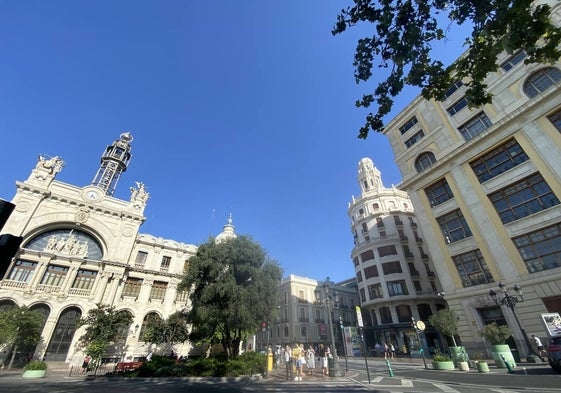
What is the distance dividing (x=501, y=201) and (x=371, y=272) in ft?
76.0

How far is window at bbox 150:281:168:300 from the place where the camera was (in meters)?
32.3

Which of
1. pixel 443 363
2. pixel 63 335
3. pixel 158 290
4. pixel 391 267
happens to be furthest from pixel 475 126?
pixel 63 335

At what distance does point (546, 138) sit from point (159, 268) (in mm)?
41736

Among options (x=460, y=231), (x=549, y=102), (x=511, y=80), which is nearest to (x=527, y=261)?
(x=460, y=231)

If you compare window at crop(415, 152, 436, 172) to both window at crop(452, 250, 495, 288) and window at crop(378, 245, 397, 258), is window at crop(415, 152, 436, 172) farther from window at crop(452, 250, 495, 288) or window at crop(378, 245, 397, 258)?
window at crop(378, 245, 397, 258)

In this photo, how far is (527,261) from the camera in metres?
18.4

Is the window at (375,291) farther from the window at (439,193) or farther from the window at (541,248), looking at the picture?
the window at (541,248)

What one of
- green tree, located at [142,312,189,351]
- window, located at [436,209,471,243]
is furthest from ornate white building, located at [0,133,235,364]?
window, located at [436,209,471,243]

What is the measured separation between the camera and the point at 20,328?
21641 millimetres

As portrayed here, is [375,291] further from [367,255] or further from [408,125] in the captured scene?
[408,125]

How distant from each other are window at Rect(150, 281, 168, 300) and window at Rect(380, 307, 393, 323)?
1214 inches

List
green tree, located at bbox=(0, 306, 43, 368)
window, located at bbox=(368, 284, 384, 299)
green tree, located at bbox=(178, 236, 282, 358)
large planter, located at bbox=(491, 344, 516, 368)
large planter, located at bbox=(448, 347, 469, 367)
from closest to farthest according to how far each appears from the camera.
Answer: large planter, located at bbox=(491, 344, 516, 368) → large planter, located at bbox=(448, 347, 469, 367) → green tree, located at bbox=(178, 236, 282, 358) → green tree, located at bbox=(0, 306, 43, 368) → window, located at bbox=(368, 284, 384, 299)

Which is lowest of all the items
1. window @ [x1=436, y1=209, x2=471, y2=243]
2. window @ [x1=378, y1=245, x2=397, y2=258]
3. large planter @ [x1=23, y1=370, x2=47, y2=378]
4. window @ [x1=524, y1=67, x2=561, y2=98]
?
large planter @ [x1=23, y1=370, x2=47, y2=378]

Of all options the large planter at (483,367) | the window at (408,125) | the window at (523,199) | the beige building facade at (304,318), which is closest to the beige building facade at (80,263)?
the beige building facade at (304,318)
